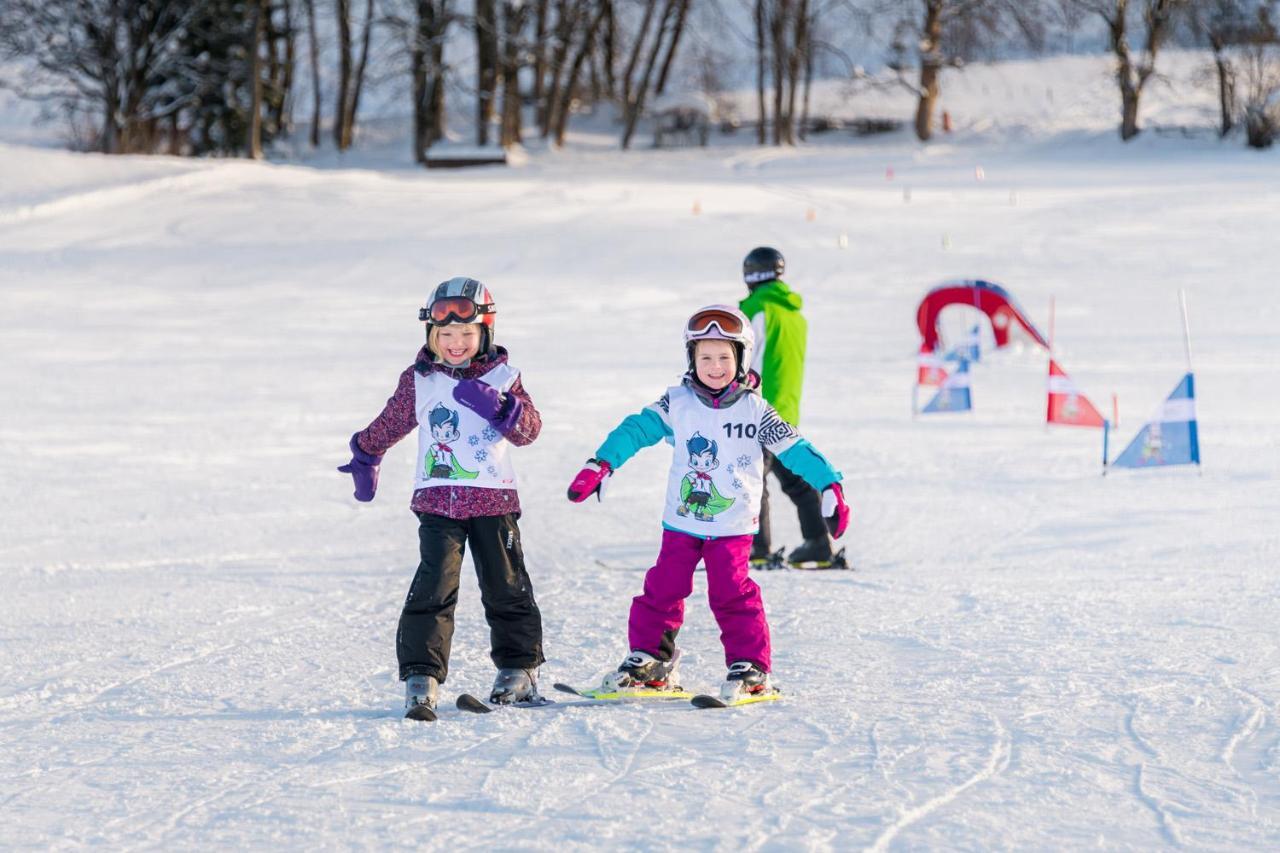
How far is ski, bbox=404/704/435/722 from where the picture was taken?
16.0ft

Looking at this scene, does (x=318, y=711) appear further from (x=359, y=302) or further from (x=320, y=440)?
(x=359, y=302)

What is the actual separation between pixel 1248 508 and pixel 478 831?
21.3 ft

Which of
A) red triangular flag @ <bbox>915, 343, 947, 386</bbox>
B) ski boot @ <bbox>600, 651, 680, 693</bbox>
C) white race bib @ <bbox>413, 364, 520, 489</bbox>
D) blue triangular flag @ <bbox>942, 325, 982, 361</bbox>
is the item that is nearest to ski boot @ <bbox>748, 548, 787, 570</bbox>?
ski boot @ <bbox>600, 651, 680, 693</bbox>

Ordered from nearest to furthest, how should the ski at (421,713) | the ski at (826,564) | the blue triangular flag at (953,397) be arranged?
the ski at (421,713) < the ski at (826,564) < the blue triangular flag at (953,397)

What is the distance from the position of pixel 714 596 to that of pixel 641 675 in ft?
1.21

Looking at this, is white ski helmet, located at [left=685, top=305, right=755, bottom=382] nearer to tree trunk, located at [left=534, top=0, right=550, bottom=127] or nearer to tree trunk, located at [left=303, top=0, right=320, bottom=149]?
tree trunk, located at [left=534, top=0, right=550, bottom=127]

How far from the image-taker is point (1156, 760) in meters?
4.39

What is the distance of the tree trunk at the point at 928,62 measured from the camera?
4653cm

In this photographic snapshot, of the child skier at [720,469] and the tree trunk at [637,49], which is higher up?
the tree trunk at [637,49]

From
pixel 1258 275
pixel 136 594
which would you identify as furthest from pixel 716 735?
pixel 1258 275

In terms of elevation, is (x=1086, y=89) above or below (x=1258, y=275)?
above

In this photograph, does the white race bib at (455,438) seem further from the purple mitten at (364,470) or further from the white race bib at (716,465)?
the white race bib at (716,465)

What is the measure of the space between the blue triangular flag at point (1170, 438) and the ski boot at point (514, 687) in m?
5.82

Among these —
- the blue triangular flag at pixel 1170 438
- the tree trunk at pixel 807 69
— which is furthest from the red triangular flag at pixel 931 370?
the tree trunk at pixel 807 69
